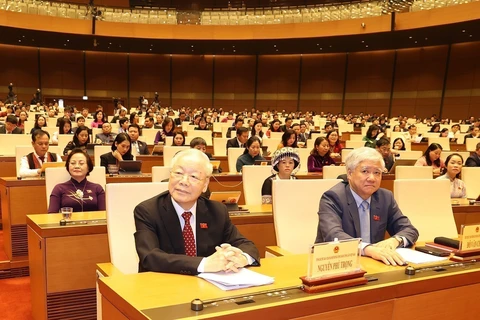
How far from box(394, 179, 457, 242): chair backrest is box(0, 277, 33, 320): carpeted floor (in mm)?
2592

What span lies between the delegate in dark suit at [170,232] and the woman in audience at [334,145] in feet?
15.6

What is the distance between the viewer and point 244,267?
175 centimetres

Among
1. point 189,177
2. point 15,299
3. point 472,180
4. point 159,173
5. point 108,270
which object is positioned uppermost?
point 189,177

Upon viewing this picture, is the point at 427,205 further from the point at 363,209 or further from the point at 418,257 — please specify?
the point at 418,257

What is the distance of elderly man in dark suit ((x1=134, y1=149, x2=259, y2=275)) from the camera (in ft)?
6.13

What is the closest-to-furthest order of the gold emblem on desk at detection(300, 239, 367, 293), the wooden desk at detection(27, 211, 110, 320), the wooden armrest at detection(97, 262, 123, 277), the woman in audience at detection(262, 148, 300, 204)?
the gold emblem on desk at detection(300, 239, 367, 293) < the wooden armrest at detection(97, 262, 123, 277) < the wooden desk at detection(27, 211, 110, 320) < the woman in audience at detection(262, 148, 300, 204)

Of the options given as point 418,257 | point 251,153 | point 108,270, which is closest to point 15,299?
point 108,270

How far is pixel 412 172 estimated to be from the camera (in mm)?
4676

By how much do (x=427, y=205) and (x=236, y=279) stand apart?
6.31ft

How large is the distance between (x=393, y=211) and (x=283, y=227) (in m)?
A: 0.63

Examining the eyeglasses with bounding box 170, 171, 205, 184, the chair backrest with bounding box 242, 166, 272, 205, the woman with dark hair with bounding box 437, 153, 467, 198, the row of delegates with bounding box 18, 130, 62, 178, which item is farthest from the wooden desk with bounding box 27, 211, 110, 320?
the woman with dark hair with bounding box 437, 153, 467, 198

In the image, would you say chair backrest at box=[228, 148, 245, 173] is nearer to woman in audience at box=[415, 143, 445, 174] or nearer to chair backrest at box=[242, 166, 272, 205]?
chair backrest at box=[242, 166, 272, 205]

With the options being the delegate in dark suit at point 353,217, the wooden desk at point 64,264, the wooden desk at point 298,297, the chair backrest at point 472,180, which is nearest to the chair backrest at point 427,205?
the delegate in dark suit at point 353,217

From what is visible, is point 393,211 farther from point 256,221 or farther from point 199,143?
point 199,143
